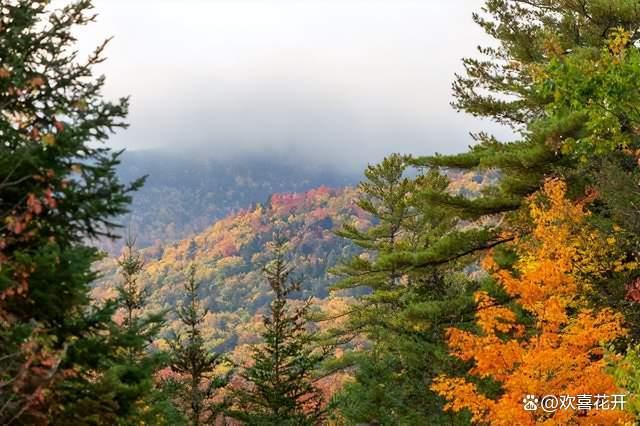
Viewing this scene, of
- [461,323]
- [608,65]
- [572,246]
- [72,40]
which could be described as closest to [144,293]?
[461,323]

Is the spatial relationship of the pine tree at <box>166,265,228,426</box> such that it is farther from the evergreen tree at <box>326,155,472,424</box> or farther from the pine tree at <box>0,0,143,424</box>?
the pine tree at <box>0,0,143,424</box>

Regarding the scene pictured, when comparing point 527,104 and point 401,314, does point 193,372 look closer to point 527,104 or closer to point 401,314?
point 401,314

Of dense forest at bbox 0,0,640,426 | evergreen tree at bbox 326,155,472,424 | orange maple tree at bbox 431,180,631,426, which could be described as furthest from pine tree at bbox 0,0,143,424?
evergreen tree at bbox 326,155,472,424

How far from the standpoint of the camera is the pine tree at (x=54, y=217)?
6.52m

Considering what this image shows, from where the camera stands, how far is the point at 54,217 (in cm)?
775

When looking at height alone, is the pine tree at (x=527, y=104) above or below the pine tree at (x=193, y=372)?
above

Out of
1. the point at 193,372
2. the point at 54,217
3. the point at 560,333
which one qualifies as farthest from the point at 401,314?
the point at 54,217

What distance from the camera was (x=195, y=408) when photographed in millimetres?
16125

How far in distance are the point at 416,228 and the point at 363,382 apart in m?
11.3

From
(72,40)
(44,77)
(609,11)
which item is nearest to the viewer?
(44,77)

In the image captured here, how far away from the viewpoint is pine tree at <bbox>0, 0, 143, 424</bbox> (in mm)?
6523

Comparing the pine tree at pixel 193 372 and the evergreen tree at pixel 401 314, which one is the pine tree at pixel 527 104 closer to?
the evergreen tree at pixel 401 314

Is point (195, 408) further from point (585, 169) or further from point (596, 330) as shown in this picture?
point (585, 169)

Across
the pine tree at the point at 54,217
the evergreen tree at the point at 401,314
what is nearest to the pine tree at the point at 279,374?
the evergreen tree at the point at 401,314
